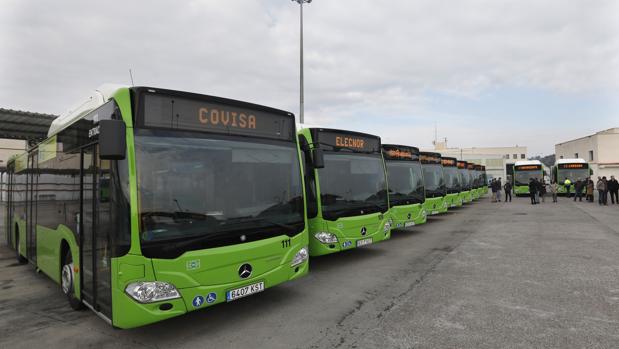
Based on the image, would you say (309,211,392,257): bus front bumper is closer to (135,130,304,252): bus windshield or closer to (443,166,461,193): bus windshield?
(135,130,304,252): bus windshield

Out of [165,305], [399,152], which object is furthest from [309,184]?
[399,152]

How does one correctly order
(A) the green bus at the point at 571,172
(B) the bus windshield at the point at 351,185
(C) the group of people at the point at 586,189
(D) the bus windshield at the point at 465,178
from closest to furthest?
(B) the bus windshield at the point at 351,185
(C) the group of people at the point at 586,189
(D) the bus windshield at the point at 465,178
(A) the green bus at the point at 571,172

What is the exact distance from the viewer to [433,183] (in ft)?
48.6

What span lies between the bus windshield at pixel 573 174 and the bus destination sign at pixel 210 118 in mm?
30339

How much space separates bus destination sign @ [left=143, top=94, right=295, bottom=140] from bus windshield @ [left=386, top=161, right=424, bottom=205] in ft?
19.5

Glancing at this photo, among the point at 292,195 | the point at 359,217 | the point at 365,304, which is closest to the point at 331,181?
the point at 359,217

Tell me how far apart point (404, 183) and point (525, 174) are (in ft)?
77.9

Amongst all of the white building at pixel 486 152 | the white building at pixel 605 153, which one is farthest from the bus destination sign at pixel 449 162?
the white building at pixel 486 152

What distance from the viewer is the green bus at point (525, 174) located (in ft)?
95.2

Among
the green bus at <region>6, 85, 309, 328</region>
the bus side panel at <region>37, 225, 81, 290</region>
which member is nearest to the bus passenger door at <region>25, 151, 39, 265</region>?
the bus side panel at <region>37, 225, 81, 290</region>

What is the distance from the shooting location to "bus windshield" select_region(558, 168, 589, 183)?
2753 cm

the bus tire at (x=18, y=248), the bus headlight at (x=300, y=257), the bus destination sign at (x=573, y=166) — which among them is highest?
the bus destination sign at (x=573, y=166)

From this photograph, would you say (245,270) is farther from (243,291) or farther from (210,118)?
(210,118)

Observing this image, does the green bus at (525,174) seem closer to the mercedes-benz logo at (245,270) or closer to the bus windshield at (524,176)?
the bus windshield at (524,176)
